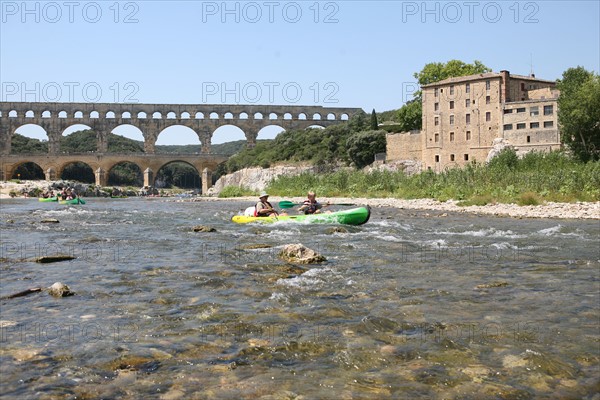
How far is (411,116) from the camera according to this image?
5616 centimetres

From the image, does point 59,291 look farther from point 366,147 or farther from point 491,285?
point 366,147

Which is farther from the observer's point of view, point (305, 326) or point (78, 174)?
point (78, 174)

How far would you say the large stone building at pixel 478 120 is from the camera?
44375 mm

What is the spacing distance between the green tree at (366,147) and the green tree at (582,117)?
19667 mm

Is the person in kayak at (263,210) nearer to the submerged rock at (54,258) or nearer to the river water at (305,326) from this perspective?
the river water at (305,326)

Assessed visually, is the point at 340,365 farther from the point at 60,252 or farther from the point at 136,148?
the point at 136,148

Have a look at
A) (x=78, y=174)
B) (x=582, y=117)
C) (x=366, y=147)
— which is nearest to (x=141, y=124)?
(x=78, y=174)

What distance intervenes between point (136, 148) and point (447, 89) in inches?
3463

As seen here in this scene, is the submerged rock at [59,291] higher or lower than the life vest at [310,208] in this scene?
lower

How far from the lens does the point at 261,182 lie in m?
59.8

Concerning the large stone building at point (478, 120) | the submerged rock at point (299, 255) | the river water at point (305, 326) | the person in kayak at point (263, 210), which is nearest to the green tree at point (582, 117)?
the large stone building at point (478, 120)

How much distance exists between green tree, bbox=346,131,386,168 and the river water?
1736 inches

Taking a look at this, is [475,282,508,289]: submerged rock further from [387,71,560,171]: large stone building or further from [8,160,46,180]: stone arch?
[8,160,46,180]: stone arch

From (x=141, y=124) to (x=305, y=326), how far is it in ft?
281
